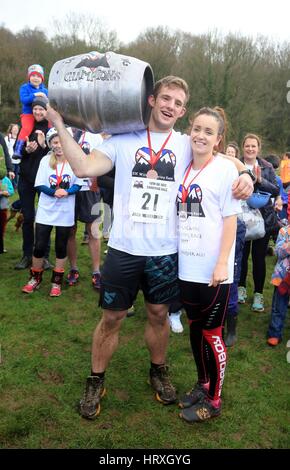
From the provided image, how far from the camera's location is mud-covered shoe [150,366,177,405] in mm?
2980

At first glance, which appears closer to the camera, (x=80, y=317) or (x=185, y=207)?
(x=185, y=207)

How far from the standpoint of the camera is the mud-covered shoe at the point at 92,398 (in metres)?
2.77

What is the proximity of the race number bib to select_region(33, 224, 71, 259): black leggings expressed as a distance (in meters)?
2.27

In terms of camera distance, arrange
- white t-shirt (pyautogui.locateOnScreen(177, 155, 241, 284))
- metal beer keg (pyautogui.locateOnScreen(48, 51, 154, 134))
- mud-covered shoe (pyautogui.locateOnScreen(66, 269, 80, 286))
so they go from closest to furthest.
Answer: metal beer keg (pyautogui.locateOnScreen(48, 51, 154, 134)), white t-shirt (pyautogui.locateOnScreen(177, 155, 241, 284)), mud-covered shoe (pyautogui.locateOnScreen(66, 269, 80, 286))

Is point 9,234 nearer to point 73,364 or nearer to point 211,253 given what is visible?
point 73,364

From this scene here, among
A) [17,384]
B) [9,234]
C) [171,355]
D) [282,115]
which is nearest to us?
[17,384]

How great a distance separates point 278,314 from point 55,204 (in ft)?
8.79

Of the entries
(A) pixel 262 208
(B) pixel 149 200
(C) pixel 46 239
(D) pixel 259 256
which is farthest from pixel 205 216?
(C) pixel 46 239

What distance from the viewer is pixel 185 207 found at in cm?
257

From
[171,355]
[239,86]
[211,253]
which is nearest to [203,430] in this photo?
[171,355]

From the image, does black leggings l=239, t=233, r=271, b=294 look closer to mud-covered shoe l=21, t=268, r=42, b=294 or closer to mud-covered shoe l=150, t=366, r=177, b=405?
mud-covered shoe l=150, t=366, r=177, b=405

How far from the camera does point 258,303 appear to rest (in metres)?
4.75

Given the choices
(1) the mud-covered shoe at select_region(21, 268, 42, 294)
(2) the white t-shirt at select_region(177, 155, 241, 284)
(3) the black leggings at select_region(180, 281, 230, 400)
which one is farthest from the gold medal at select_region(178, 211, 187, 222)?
(1) the mud-covered shoe at select_region(21, 268, 42, 294)

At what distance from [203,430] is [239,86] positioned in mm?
26186
